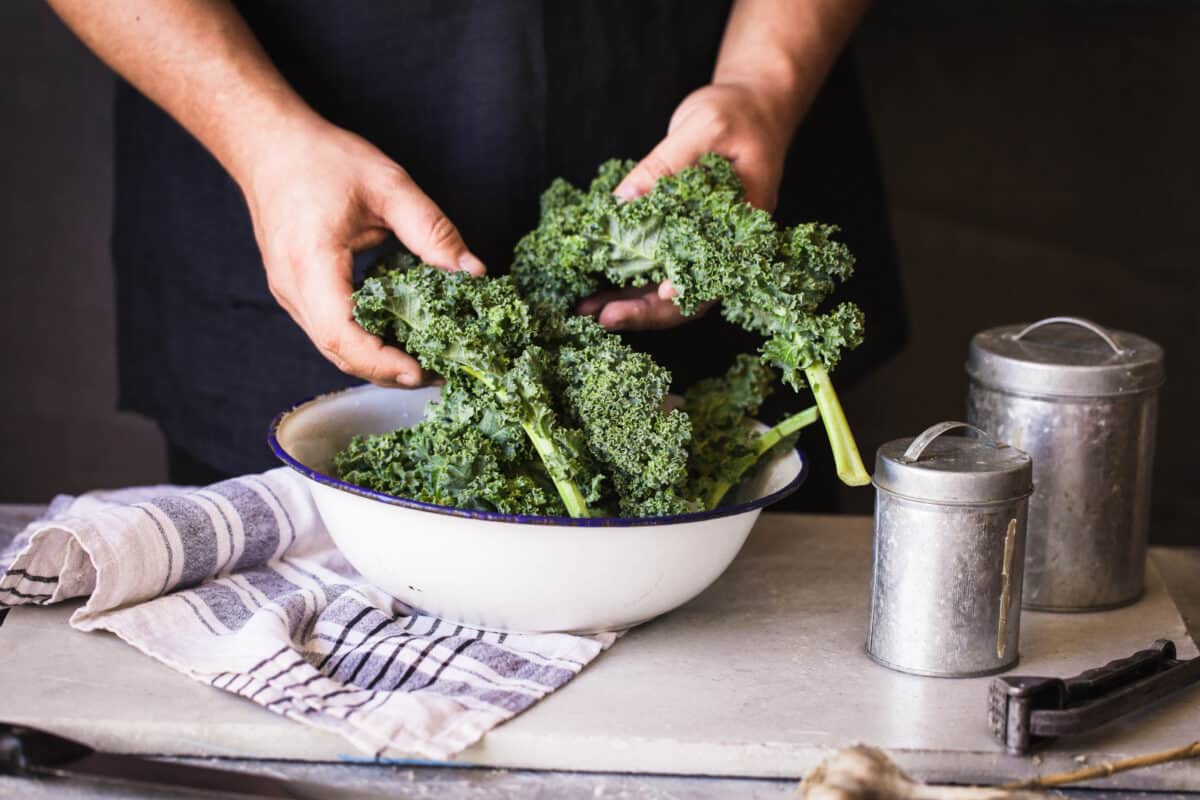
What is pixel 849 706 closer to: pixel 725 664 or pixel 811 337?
pixel 725 664

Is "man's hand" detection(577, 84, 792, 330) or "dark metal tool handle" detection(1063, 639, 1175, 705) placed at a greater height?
"man's hand" detection(577, 84, 792, 330)

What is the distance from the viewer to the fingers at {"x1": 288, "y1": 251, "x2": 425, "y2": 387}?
55.5 inches

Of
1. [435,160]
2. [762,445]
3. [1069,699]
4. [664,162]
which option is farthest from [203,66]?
[1069,699]

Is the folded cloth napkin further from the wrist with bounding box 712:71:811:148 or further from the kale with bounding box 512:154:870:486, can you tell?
the wrist with bounding box 712:71:811:148

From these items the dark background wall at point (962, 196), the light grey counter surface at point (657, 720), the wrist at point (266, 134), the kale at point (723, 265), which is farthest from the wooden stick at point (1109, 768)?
the dark background wall at point (962, 196)

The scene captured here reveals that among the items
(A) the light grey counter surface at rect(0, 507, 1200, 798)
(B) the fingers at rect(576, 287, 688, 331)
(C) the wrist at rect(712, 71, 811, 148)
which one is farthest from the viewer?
(C) the wrist at rect(712, 71, 811, 148)

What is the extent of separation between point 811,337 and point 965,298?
1806 mm

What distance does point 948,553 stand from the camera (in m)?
1.28

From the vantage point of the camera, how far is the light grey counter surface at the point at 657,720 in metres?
1.18

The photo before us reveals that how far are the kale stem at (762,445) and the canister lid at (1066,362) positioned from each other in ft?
0.73

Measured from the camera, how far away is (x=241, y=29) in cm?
172

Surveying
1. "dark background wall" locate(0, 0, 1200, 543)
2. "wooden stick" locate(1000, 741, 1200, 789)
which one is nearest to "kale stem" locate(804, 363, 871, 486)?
"wooden stick" locate(1000, 741, 1200, 789)

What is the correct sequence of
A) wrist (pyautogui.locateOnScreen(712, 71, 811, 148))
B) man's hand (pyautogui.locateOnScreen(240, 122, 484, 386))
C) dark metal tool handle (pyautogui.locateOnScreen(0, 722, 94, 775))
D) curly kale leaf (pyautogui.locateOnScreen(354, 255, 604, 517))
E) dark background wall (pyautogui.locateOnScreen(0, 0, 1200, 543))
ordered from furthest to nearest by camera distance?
dark background wall (pyautogui.locateOnScreen(0, 0, 1200, 543)), wrist (pyautogui.locateOnScreen(712, 71, 811, 148)), man's hand (pyautogui.locateOnScreen(240, 122, 484, 386)), curly kale leaf (pyautogui.locateOnScreen(354, 255, 604, 517)), dark metal tool handle (pyautogui.locateOnScreen(0, 722, 94, 775))

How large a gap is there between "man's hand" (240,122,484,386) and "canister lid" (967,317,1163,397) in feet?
2.03
